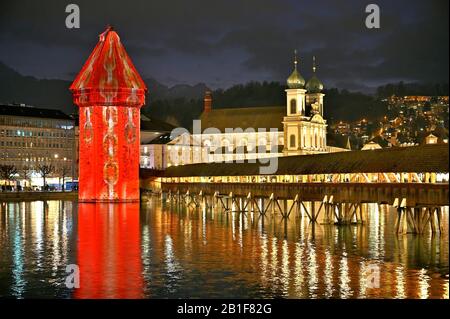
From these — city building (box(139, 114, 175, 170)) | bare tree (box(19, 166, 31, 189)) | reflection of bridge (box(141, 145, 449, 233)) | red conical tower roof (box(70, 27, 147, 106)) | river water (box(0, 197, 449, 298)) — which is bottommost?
river water (box(0, 197, 449, 298))

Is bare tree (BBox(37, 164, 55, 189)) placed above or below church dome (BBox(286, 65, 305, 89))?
below

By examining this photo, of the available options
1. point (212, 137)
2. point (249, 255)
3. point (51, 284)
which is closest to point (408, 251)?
point (249, 255)

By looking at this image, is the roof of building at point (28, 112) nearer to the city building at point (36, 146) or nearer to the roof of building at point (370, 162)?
the city building at point (36, 146)

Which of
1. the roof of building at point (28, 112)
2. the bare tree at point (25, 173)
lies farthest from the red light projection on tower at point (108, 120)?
the roof of building at point (28, 112)

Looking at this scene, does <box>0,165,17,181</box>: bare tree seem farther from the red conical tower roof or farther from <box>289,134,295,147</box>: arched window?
<box>289,134,295,147</box>: arched window

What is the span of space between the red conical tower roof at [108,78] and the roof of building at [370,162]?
1658 centimetres

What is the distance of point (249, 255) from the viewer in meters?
46.3

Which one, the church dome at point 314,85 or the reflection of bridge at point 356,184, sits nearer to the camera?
the reflection of bridge at point 356,184

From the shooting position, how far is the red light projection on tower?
99.0 meters

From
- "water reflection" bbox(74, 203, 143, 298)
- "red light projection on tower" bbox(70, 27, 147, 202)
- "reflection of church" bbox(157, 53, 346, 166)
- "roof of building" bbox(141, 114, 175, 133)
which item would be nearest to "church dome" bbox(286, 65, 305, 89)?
"reflection of church" bbox(157, 53, 346, 166)

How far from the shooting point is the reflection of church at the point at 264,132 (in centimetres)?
15462

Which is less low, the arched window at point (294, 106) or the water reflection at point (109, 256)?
the arched window at point (294, 106)

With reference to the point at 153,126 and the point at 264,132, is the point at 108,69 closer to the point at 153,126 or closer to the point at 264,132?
the point at 264,132

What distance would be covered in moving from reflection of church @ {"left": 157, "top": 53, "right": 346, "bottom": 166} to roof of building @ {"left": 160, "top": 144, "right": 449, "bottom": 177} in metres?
63.0
